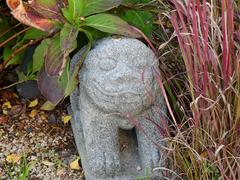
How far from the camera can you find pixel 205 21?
173 cm

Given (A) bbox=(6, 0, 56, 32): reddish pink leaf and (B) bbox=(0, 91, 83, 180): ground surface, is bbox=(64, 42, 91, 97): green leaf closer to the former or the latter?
(A) bbox=(6, 0, 56, 32): reddish pink leaf

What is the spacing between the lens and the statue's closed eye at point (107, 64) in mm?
1805

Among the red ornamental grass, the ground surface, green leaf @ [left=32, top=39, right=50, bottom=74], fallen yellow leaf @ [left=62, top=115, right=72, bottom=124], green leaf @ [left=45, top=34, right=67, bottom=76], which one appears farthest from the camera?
fallen yellow leaf @ [left=62, top=115, right=72, bottom=124]

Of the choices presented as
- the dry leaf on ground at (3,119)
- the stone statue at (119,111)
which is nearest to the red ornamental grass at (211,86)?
the stone statue at (119,111)

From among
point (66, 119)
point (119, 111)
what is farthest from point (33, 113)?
point (119, 111)

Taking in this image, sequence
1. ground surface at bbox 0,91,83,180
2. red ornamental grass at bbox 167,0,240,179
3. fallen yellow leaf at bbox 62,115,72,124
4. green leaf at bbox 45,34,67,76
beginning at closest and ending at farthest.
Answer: red ornamental grass at bbox 167,0,240,179 < green leaf at bbox 45,34,67,76 < ground surface at bbox 0,91,83,180 < fallen yellow leaf at bbox 62,115,72,124

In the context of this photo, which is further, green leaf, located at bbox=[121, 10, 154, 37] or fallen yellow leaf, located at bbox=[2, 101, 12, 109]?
fallen yellow leaf, located at bbox=[2, 101, 12, 109]

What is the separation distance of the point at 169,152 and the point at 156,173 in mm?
130

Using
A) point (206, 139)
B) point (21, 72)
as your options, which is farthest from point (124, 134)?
point (21, 72)

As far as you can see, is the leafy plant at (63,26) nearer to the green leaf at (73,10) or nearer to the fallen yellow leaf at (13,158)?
the green leaf at (73,10)

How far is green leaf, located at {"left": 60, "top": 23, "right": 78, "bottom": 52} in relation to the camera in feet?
6.01

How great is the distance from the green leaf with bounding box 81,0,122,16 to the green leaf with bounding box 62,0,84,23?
28 millimetres

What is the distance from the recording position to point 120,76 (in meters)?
1.78

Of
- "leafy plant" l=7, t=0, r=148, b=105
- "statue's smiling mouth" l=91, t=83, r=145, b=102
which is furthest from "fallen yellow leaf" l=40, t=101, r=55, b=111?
"statue's smiling mouth" l=91, t=83, r=145, b=102
